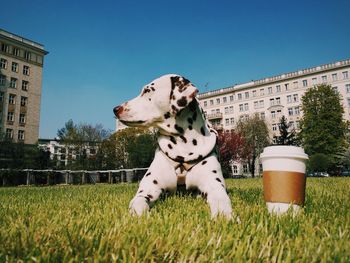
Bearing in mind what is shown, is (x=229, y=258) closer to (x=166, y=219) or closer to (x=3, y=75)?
(x=166, y=219)

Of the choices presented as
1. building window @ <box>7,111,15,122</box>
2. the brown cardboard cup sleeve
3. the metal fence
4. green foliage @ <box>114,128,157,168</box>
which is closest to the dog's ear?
the brown cardboard cup sleeve

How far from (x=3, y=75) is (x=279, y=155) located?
188 ft

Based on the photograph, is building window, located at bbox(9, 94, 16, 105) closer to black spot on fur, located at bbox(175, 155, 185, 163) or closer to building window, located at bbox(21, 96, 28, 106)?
building window, located at bbox(21, 96, 28, 106)

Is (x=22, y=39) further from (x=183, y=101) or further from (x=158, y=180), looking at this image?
(x=158, y=180)

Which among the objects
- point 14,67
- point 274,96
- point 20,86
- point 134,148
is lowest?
point 134,148

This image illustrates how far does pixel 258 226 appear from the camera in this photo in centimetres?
191

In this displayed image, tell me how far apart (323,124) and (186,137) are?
47.4 meters

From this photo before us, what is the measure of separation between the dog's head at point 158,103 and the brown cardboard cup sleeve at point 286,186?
4.01ft

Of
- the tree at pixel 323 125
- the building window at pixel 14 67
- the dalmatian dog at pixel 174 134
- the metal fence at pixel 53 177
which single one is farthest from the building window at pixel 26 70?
the dalmatian dog at pixel 174 134

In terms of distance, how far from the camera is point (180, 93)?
10.5 ft

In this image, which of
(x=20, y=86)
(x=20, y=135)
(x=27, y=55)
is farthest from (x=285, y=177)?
(x=27, y=55)

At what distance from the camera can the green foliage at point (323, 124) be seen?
43.8 m

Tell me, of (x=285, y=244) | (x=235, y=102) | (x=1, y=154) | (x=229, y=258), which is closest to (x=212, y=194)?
(x=285, y=244)

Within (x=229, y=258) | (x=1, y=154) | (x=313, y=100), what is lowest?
(x=229, y=258)
